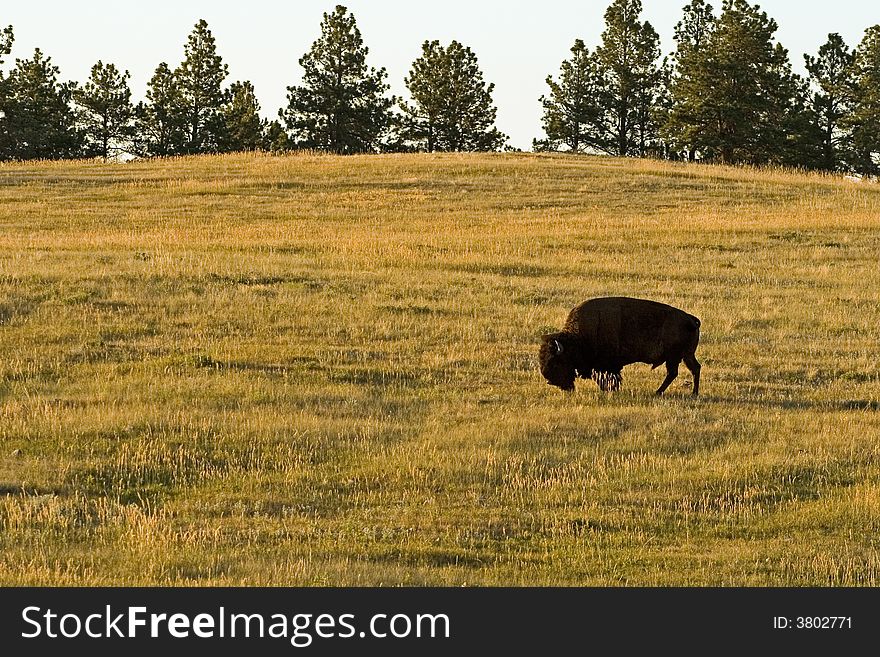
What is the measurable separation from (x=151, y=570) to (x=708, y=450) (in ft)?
24.7

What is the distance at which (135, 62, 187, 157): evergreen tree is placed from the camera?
3364 inches

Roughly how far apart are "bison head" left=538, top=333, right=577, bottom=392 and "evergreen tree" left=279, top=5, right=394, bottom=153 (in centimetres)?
6661

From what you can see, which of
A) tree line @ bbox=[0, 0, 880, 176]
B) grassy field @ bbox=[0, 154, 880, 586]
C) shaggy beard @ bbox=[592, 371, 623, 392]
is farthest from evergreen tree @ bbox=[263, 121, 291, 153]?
shaggy beard @ bbox=[592, 371, 623, 392]

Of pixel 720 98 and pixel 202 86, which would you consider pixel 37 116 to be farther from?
pixel 720 98

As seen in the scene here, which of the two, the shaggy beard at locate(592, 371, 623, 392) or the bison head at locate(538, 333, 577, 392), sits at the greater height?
the bison head at locate(538, 333, 577, 392)

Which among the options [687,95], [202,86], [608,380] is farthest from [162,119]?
[608,380]

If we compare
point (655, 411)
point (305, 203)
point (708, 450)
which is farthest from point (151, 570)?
point (305, 203)

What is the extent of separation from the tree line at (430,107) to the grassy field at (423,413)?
41720 mm

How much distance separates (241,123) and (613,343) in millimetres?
69241

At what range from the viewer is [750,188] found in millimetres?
53969

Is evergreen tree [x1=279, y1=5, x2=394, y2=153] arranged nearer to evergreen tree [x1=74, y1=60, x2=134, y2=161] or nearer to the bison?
evergreen tree [x1=74, y1=60, x2=134, y2=161]

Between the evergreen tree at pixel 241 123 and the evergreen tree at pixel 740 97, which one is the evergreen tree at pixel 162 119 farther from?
the evergreen tree at pixel 740 97

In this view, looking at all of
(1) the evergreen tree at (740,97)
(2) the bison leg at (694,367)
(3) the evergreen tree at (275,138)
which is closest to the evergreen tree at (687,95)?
(1) the evergreen tree at (740,97)

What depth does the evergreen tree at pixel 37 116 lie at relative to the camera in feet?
265
